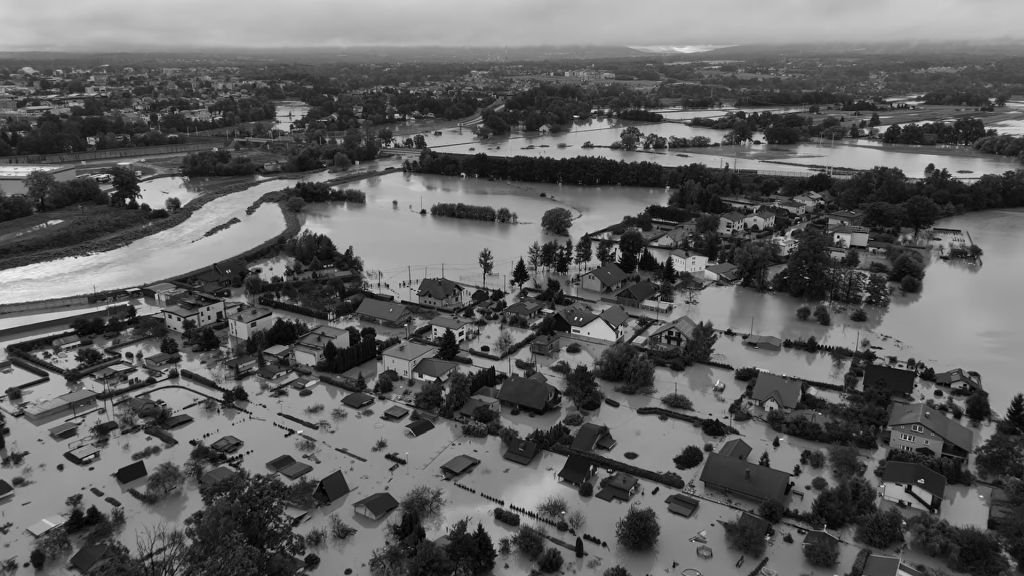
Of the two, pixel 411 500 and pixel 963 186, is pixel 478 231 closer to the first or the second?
pixel 411 500

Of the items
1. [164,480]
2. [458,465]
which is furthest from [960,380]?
[164,480]

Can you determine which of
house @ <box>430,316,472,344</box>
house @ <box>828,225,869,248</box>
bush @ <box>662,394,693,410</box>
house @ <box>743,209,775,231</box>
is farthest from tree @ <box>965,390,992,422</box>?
house @ <box>743,209,775,231</box>

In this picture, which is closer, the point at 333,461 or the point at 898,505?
the point at 898,505

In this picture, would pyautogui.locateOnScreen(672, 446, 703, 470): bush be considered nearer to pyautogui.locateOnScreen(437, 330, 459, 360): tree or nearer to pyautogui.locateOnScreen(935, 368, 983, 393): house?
pyautogui.locateOnScreen(437, 330, 459, 360): tree

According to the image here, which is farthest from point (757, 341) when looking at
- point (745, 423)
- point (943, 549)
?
point (943, 549)

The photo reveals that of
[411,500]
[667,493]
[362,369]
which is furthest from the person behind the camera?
[362,369]

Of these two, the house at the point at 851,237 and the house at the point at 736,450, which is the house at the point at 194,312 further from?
the house at the point at 851,237

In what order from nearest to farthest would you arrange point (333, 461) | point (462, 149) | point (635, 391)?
point (333, 461)
point (635, 391)
point (462, 149)

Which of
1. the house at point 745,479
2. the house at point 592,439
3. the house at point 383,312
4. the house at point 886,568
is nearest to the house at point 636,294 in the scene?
the house at point 383,312
